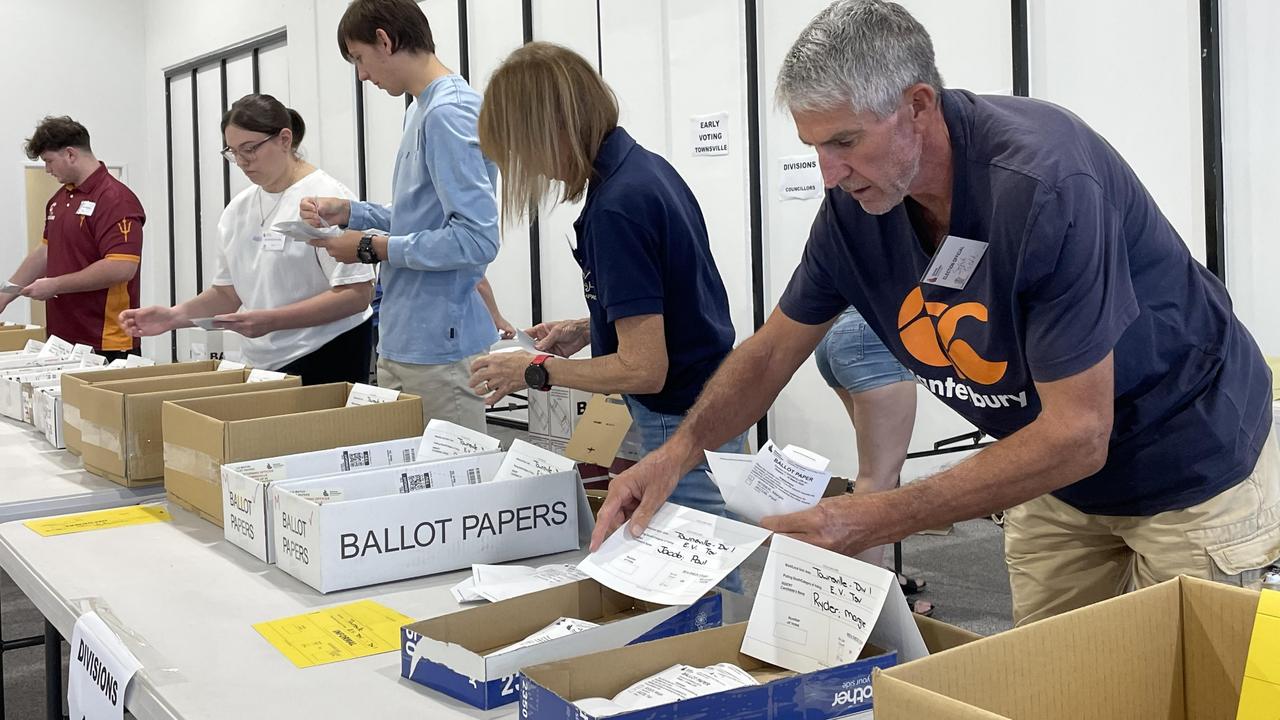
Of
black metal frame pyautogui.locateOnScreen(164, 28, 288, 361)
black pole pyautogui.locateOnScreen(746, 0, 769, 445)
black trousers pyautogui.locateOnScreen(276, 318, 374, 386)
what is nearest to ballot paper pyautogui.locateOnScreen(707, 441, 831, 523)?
black trousers pyautogui.locateOnScreen(276, 318, 374, 386)

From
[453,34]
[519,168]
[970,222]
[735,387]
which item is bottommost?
[735,387]

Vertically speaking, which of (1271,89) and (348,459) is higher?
(1271,89)

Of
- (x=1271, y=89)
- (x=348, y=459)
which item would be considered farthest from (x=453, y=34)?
(x=348, y=459)

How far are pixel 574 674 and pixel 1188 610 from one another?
489 millimetres

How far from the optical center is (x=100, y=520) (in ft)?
5.81

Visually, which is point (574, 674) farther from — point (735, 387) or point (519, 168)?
point (519, 168)

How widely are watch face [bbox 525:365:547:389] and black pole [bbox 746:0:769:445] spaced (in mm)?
2492

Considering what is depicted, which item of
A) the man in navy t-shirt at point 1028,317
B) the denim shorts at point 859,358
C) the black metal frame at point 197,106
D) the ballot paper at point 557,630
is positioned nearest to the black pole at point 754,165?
the denim shorts at point 859,358

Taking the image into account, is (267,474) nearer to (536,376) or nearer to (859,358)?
(536,376)

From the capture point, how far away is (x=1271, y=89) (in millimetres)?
3080

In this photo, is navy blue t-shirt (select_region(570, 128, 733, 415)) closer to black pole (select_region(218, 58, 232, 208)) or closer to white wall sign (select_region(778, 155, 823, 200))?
white wall sign (select_region(778, 155, 823, 200))

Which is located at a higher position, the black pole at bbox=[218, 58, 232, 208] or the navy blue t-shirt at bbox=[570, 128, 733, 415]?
the black pole at bbox=[218, 58, 232, 208]

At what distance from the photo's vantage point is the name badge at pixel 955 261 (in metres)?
1.19

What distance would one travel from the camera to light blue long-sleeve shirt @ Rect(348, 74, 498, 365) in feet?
7.59
